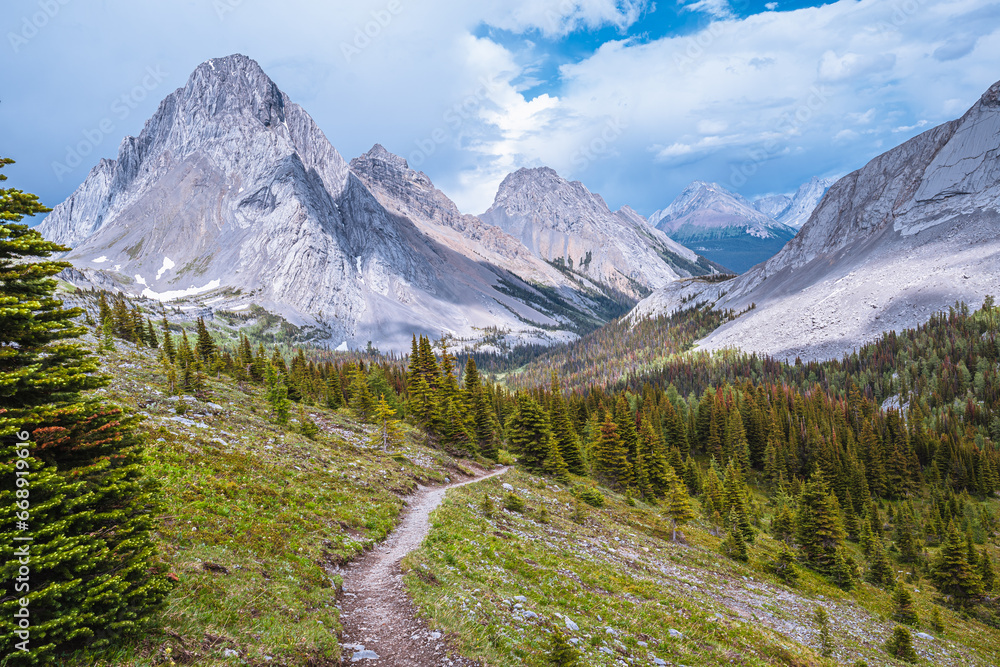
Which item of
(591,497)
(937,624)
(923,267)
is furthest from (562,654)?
(923,267)

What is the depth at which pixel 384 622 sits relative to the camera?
1376 centimetres

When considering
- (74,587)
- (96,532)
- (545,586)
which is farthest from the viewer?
(545,586)

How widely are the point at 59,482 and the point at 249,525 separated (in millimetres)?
Result: 9615

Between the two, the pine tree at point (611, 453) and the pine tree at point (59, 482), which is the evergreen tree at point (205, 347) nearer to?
the pine tree at point (611, 453)

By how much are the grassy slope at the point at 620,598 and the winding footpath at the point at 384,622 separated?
56 cm

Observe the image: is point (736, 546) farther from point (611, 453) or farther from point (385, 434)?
point (385, 434)

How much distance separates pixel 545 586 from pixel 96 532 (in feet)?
50.5

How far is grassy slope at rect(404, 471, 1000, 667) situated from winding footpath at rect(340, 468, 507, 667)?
1.83ft

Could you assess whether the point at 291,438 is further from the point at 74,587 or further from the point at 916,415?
the point at 916,415

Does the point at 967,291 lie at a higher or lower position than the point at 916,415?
higher

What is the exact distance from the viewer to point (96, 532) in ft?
29.2

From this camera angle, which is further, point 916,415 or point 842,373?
point 842,373

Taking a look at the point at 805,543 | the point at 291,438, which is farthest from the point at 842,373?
the point at 291,438

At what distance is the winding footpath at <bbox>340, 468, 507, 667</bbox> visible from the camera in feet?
38.6
